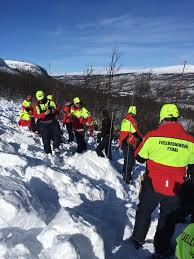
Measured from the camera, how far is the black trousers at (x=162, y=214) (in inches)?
205

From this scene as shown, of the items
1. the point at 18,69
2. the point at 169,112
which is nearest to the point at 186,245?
the point at 169,112

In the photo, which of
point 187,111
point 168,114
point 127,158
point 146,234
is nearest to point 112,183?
point 127,158

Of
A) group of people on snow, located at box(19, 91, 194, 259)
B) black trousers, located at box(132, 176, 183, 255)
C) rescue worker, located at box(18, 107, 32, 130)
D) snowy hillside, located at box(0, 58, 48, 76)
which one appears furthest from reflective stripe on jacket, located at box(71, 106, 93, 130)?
snowy hillside, located at box(0, 58, 48, 76)

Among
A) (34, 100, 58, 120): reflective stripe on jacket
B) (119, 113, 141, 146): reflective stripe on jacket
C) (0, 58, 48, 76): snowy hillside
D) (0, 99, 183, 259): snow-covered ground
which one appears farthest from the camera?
(0, 58, 48, 76): snowy hillside

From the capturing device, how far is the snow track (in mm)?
4441

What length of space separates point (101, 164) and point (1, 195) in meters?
5.33

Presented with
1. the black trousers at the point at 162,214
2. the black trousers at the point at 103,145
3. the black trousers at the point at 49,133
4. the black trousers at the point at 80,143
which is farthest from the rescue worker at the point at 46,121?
the black trousers at the point at 162,214

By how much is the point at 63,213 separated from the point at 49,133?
603cm

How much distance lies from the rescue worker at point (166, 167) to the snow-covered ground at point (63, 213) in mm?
504

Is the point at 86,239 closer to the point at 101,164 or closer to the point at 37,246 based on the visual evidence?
the point at 37,246

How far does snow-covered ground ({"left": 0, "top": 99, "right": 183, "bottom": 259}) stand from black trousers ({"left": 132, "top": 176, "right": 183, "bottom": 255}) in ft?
1.11

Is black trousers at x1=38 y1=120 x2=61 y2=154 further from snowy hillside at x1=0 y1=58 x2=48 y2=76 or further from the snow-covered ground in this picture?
snowy hillside at x1=0 y1=58 x2=48 y2=76

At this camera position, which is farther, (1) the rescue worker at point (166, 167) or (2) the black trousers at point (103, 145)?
(2) the black trousers at point (103, 145)

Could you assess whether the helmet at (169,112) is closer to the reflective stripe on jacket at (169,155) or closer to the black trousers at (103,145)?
the reflective stripe on jacket at (169,155)
